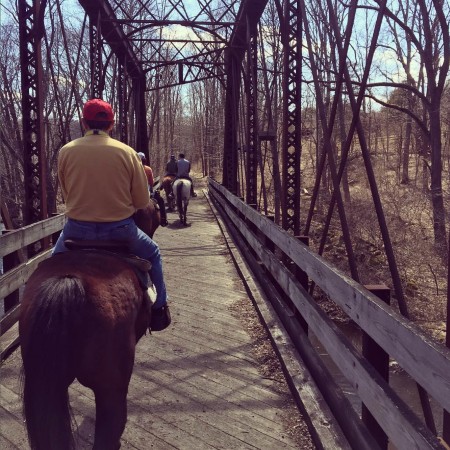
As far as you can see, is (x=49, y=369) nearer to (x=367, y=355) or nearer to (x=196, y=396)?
(x=367, y=355)

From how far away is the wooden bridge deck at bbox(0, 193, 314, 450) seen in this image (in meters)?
3.35

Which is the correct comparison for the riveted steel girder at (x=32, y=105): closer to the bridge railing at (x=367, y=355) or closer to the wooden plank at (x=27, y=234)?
the wooden plank at (x=27, y=234)

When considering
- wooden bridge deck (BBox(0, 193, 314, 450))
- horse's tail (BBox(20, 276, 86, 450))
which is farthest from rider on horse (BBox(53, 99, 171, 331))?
wooden bridge deck (BBox(0, 193, 314, 450))

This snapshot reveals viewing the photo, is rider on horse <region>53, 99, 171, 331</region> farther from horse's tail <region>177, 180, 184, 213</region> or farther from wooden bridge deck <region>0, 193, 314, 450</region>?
horse's tail <region>177, 180, 184, 213</region>

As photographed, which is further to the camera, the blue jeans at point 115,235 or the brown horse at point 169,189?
the brown horse at point 169,189

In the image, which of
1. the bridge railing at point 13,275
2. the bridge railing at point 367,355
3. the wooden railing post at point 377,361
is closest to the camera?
the bridge railing at point 367,355

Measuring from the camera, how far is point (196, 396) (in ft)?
12.9

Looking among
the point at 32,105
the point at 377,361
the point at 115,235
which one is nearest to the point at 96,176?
the point at 115,235

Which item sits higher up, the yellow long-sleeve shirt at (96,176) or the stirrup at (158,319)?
the yellow long-sleeve shirt at (96,176)

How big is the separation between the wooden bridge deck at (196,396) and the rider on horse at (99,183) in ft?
3.91

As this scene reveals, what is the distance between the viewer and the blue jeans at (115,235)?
10.8 ft

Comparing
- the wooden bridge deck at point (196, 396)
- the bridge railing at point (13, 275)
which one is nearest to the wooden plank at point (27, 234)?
the bridge railing at point (13, 275)

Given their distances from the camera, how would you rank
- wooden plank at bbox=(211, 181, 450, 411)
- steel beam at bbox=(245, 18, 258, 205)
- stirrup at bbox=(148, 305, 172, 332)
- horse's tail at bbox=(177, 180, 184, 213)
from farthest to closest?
1. horse's tail at bbox=(177, 180, 184, 213)
2. steel beam at bbox=(245, 18, 258, 205)
3. stirrup at bbox=(148, 305, 172, 332)
4. wooden plank at bbox=(211, 181, 450, 411)

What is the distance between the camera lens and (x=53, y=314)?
240cm
